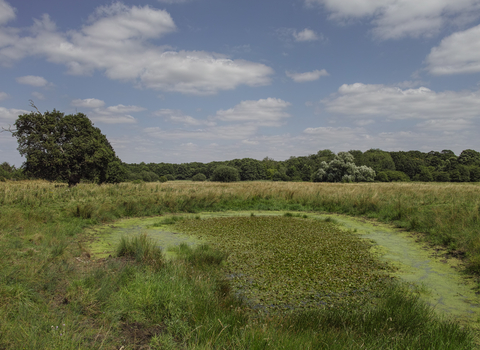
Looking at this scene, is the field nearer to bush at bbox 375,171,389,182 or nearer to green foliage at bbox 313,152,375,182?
green foliage at bbox 313,152,375,182

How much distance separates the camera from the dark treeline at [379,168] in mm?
46153

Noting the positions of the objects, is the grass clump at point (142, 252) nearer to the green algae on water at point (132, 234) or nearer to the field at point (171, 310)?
the field at point (171, 310)

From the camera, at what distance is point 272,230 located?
31.0 feet

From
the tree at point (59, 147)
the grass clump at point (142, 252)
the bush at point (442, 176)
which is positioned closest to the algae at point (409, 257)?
the grass clump at point (142, 252)

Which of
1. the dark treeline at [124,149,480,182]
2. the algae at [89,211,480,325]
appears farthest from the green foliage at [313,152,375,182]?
the algae at [89,211,480,325]

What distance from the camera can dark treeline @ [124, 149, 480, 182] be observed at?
46.2 meters

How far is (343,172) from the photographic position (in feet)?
128

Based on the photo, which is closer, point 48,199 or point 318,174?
point 48,199

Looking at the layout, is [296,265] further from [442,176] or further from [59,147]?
[442,176]

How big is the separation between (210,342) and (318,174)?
1575 inches

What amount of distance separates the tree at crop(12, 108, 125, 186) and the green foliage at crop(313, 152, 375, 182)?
1126 inches

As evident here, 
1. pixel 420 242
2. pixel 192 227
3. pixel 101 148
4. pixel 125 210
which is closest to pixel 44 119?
pixel 101 148

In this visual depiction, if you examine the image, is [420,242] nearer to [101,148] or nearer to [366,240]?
[366,240]

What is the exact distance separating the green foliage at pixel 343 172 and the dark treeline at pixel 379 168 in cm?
595
